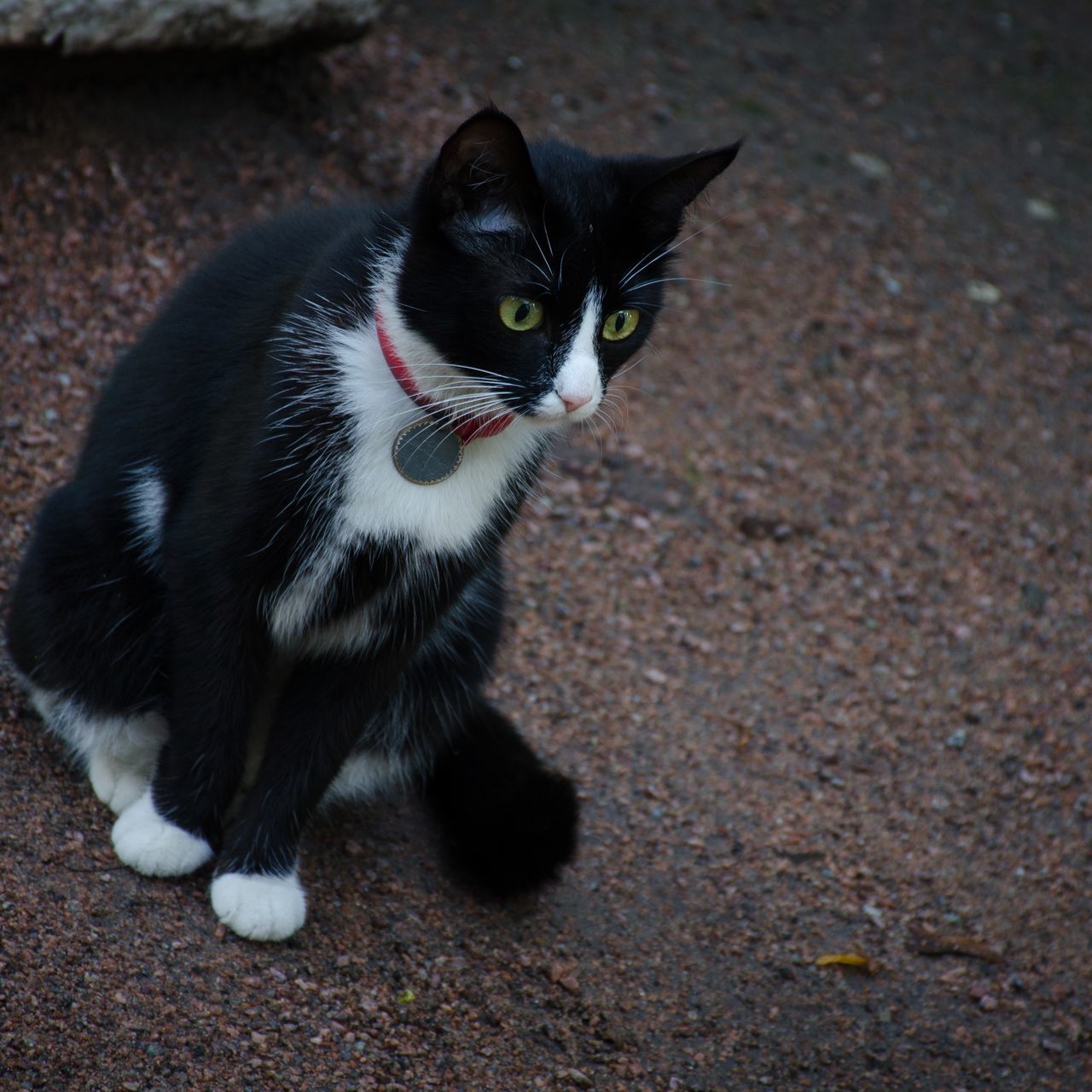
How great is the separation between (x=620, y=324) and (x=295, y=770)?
1.00 m

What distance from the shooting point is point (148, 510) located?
2.27 metres

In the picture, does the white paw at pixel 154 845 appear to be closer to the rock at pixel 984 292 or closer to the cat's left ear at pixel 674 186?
the cat's left ear at pixel 674 186

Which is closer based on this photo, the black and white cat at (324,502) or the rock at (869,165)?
the black and white cat at (324,502)

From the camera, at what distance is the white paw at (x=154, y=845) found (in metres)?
2.21

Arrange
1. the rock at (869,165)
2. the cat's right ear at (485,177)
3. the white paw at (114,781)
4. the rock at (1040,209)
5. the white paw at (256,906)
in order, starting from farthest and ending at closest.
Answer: the rock at (1040,209)
the rock at (869,165)
the white paw at (114,781)
the white paw at (256,906)
the cat's right ear at (485,177)

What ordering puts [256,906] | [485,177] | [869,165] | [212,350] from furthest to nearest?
[869,165]
[212,350]
[256,906]
[485,177]

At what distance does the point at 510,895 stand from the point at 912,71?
4773 mm

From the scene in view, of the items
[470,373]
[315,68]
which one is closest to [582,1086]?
[470,373]

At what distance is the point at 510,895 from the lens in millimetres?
2488

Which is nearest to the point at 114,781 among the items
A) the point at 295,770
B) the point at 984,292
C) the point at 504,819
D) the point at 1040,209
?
the point at 295,770

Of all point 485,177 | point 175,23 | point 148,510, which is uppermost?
point 485,177

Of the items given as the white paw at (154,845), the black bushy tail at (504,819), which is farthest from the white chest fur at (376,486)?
the black bushy tail at (504,819)

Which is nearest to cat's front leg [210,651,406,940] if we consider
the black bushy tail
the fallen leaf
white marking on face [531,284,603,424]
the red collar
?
the black bushy tail

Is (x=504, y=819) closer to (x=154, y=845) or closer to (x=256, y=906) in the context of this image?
(x=256, y=906)
